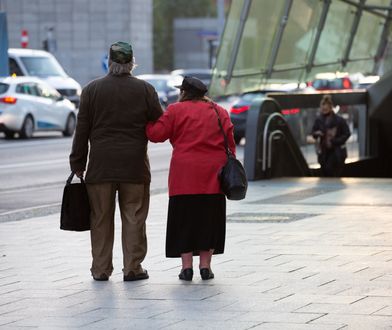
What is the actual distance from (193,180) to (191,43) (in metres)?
90.6

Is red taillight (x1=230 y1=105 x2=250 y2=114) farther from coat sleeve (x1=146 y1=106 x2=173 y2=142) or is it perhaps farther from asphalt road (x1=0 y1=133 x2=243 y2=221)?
coat sleeve (x1=146 y1=106 x2=173 y2=142)

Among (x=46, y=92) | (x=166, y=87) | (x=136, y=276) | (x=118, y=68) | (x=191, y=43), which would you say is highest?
(x=118, y=68)

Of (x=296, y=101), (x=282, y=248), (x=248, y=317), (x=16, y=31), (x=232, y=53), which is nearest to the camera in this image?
(x=248, y=317)

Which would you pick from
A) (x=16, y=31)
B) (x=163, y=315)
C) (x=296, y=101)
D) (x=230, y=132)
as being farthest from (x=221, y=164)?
(x=16, y=31)

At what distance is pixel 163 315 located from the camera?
308 inches

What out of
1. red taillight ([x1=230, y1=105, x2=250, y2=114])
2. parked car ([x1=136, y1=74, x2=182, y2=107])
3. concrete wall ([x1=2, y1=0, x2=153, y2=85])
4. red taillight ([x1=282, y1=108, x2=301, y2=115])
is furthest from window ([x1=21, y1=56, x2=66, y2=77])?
concrete wall ([x1=2, y1=0, x2=153, y2=85])

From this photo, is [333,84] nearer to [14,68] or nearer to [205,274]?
[14,68]

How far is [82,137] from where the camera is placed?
9328 millimetres

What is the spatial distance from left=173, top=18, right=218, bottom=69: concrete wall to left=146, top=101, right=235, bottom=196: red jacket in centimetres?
8708

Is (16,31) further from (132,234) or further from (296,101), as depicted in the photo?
(132,234)

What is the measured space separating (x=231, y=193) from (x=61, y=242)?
123 inches

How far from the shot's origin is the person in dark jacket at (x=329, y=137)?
2077 cm

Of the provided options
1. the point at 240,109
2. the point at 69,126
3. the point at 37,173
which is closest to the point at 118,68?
the point at 37,173

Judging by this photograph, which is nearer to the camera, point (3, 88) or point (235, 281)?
point (235, 281)
